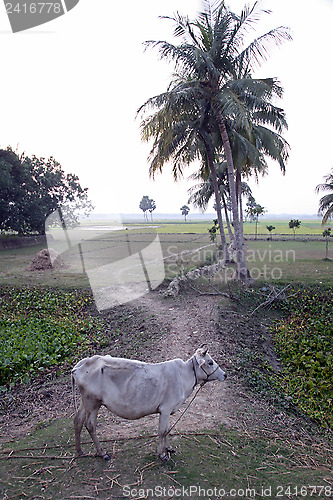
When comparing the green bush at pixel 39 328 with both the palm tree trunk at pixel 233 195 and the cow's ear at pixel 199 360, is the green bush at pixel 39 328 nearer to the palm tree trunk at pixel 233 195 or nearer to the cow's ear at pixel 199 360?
the cow's ear at pixel 199 360

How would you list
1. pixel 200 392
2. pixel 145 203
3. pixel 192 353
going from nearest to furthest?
1. pixel 200 392
2. pixel 192 353
3. pixel 145 203

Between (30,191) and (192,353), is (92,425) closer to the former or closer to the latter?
(192,353)

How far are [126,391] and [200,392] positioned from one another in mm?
2744

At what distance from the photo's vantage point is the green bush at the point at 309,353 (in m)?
6.20

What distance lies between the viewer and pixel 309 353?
26.4 feet

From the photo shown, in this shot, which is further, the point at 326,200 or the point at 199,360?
the point at 326,200

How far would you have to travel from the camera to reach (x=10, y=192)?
29.6 meters

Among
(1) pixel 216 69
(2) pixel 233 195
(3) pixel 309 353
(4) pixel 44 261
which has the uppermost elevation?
(1) pixel 216 69

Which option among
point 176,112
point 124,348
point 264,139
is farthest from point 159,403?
point 264,139

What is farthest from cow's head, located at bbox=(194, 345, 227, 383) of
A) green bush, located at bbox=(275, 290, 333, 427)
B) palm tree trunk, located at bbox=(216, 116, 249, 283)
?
palm tree trunk, located at bbox=(216, 116, 249, 283)

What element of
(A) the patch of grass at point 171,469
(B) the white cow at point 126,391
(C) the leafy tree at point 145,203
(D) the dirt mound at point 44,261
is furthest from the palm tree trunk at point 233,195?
(C) the leafy tree at point 145,203

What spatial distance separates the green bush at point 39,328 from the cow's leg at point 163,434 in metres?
4.57

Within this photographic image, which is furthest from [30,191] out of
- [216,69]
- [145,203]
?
[145,203]

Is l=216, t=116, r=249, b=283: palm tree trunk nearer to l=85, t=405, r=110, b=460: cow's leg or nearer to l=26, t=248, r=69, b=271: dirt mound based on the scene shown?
l=85, t=405, r=110, b=460: cow's leg
